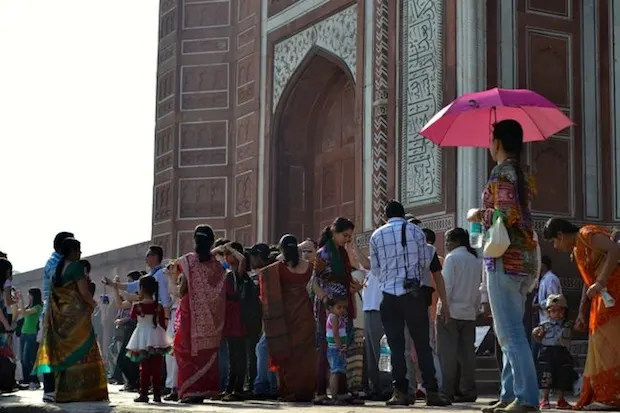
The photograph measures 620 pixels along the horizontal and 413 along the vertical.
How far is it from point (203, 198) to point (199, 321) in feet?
34.4

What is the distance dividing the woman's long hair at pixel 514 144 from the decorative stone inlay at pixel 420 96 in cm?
709

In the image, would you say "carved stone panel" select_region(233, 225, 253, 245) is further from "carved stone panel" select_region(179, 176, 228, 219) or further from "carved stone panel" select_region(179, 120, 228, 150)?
"carved stone panel" select_region(179, 120, 228, 150)

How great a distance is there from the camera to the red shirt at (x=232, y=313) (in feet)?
28.8

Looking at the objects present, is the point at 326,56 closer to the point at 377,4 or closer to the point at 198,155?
the point at 377,4

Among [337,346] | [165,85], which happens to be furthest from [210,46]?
[337,346]

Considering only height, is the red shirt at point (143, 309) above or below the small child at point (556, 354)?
above

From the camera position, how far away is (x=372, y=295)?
8.96 m

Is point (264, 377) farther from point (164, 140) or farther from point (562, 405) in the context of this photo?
point (164, 140)

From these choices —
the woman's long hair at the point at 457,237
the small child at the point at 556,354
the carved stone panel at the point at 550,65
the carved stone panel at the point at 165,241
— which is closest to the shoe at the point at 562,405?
the small child at the point at 556,354

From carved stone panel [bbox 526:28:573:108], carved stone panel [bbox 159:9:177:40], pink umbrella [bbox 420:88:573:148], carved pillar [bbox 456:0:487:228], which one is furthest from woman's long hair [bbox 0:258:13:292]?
carved stone panel [bbox 159:9:177:40]

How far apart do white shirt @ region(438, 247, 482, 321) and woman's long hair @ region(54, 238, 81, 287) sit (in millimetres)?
2866

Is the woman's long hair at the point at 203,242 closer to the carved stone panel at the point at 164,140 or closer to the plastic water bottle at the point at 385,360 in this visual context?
the plastic water bottle at the point at 385,360

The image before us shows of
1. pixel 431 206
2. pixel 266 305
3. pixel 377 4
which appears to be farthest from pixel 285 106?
pixel 266 305

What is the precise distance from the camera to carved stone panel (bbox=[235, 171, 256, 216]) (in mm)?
18031
